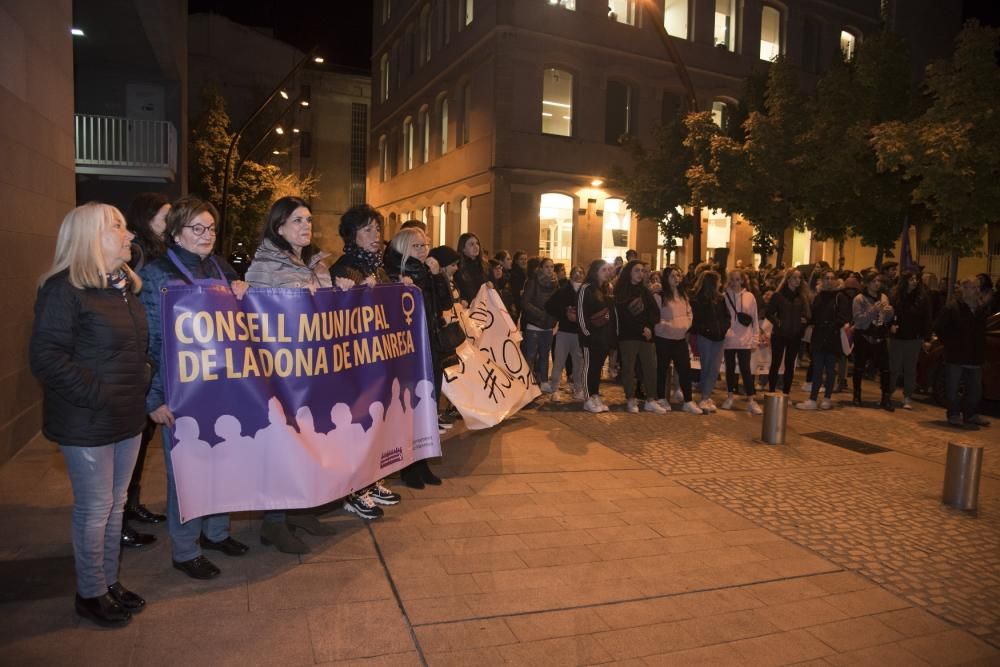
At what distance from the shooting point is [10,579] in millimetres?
4215

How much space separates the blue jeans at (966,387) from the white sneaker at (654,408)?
3.83 metres

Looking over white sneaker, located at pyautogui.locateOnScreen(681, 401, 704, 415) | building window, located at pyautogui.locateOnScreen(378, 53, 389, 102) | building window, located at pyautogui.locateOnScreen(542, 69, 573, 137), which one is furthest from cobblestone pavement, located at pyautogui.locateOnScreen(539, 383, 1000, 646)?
building window, located at pyautogui.locateOnScreen(378, 53, 389, 102)

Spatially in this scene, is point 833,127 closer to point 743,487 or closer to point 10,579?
point 743,487

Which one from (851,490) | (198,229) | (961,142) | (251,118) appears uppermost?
(251,118)

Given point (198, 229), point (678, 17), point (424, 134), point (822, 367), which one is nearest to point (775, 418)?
point (822, 367)

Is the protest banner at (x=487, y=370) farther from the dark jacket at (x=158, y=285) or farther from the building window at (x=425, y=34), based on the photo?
the building window at (x=425, y=34)

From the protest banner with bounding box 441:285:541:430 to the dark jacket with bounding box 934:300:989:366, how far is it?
564cm

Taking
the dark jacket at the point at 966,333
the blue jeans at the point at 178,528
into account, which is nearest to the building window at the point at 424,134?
the dark jacket at the point at 966,333

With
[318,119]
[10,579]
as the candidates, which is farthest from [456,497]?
[318,119]

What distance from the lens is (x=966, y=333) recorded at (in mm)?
9641

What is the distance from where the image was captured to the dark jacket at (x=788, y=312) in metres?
10.8

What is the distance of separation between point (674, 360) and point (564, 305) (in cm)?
167

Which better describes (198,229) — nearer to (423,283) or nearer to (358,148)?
(423,283)

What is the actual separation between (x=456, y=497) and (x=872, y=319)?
7709mm
